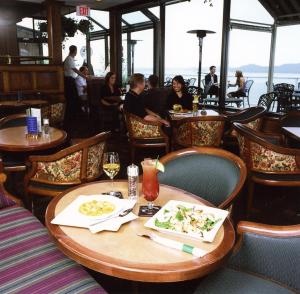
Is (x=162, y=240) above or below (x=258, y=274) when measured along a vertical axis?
above

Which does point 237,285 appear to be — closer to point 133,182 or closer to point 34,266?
point 133,182

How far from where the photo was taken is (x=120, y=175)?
156 inches

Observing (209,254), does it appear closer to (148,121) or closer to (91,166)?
(91,166)

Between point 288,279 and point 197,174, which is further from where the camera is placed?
point 197,174

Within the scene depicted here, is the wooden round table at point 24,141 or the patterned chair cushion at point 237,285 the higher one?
the wooden round table at point 24,141

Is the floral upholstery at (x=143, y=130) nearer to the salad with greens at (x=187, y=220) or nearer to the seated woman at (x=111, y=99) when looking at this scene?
the seated woman at (x=111, y=99)

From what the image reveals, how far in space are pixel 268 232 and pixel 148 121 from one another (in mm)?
2878

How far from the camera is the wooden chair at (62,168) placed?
2408mm

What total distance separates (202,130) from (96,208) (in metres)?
2.72

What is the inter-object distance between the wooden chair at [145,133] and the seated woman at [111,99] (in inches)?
77.5

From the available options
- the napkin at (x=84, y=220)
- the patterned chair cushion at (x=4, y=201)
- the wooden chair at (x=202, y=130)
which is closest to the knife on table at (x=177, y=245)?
the napkin at (x=84, y=220)

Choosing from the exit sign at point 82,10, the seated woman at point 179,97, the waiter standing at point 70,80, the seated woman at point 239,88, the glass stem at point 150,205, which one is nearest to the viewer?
the glass stem at point 150,205

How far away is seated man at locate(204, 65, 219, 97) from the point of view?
328 inches

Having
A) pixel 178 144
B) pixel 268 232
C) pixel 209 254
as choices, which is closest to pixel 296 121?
pixel 178 144
